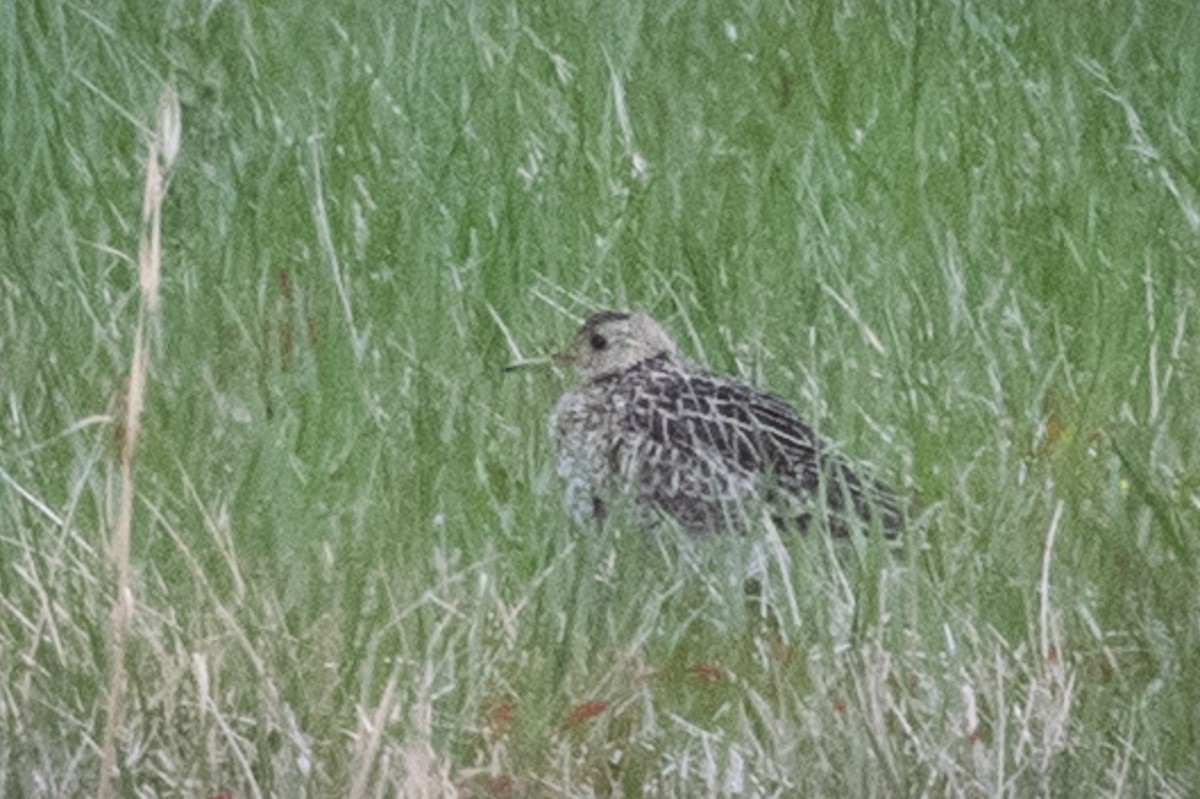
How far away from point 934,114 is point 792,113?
1.00 feet

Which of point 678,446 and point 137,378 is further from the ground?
point 137,378

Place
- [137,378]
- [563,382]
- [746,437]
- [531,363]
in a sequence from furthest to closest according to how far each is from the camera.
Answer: [563,382] < [531,363] < [746,437] < [137,378]

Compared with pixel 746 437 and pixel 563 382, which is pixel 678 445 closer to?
pixel 746 437

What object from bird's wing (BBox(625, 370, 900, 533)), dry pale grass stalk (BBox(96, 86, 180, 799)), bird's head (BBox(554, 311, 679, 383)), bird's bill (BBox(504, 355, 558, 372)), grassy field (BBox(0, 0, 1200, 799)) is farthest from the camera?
bird's head (BBox(554, 311, 679, 383))

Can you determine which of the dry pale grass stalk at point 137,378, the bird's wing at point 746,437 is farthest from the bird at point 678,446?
the dry pale grass stalk at point 137,378

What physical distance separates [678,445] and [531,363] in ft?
1.13

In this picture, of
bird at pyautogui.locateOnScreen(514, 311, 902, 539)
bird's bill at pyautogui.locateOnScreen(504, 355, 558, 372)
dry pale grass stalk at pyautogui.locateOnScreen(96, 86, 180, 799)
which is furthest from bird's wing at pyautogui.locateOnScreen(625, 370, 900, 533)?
dry pale grass stalk at pyautogui.locateOnScreen(96, 86, 180, 799)

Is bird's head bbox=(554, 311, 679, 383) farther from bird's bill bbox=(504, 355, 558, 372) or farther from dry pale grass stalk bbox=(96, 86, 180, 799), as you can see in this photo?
dry pale grass stalk bbox=(96, 86, 180, 799)

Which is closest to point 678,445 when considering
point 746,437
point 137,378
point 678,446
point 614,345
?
point 678,446

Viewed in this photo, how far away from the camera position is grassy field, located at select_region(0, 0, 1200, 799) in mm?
3412

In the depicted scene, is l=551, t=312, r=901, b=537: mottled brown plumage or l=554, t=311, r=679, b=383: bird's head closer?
l=551, t=312, r=901, b=537: mottled brown plumage

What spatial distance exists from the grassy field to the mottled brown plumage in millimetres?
85

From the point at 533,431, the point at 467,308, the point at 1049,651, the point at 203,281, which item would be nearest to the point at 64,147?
the point at 203,281

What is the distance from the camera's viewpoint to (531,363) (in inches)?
189
